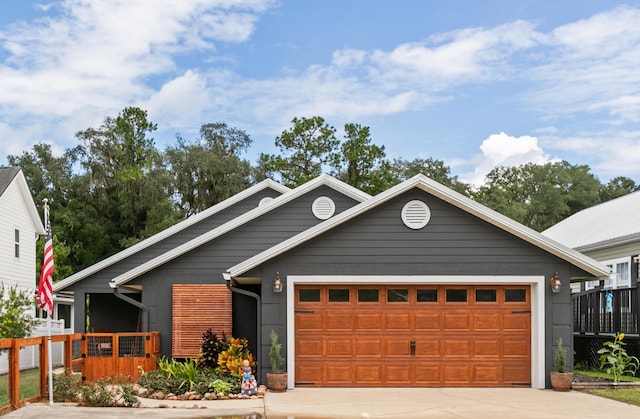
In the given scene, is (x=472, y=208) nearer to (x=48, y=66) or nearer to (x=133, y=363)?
(x=133, y=363)

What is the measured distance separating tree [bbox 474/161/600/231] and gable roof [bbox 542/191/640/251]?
2413 centimetres

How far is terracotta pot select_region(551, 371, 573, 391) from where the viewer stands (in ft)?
53.9

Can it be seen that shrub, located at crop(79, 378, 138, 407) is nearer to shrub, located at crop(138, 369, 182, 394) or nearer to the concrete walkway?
the concrete walkway

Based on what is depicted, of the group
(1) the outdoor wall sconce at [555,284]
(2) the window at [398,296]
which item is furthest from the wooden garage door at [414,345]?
(1) the outdoor wall sconce at [555,284]

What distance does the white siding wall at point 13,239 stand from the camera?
93.0ft

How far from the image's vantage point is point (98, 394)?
13984 millimetres

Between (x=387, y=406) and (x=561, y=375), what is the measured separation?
431 centimetres

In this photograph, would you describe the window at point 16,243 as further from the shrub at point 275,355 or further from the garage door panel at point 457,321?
the garage door panel at point 457,321

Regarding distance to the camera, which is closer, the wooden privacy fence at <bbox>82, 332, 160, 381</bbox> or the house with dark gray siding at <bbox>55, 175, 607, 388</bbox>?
the house with dark gray siding at <bbox>55, 175, 607, 388</bbox>

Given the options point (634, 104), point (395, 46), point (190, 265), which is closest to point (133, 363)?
point (190, 265)

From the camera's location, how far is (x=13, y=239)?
29500mm

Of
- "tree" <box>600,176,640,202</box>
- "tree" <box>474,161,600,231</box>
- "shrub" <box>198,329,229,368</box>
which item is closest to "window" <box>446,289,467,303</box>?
"shrub" <box>198,329,229,368</box>

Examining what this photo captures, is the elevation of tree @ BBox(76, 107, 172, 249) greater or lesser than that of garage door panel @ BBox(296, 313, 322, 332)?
greater

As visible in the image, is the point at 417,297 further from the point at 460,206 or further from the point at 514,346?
the point at 514,346
